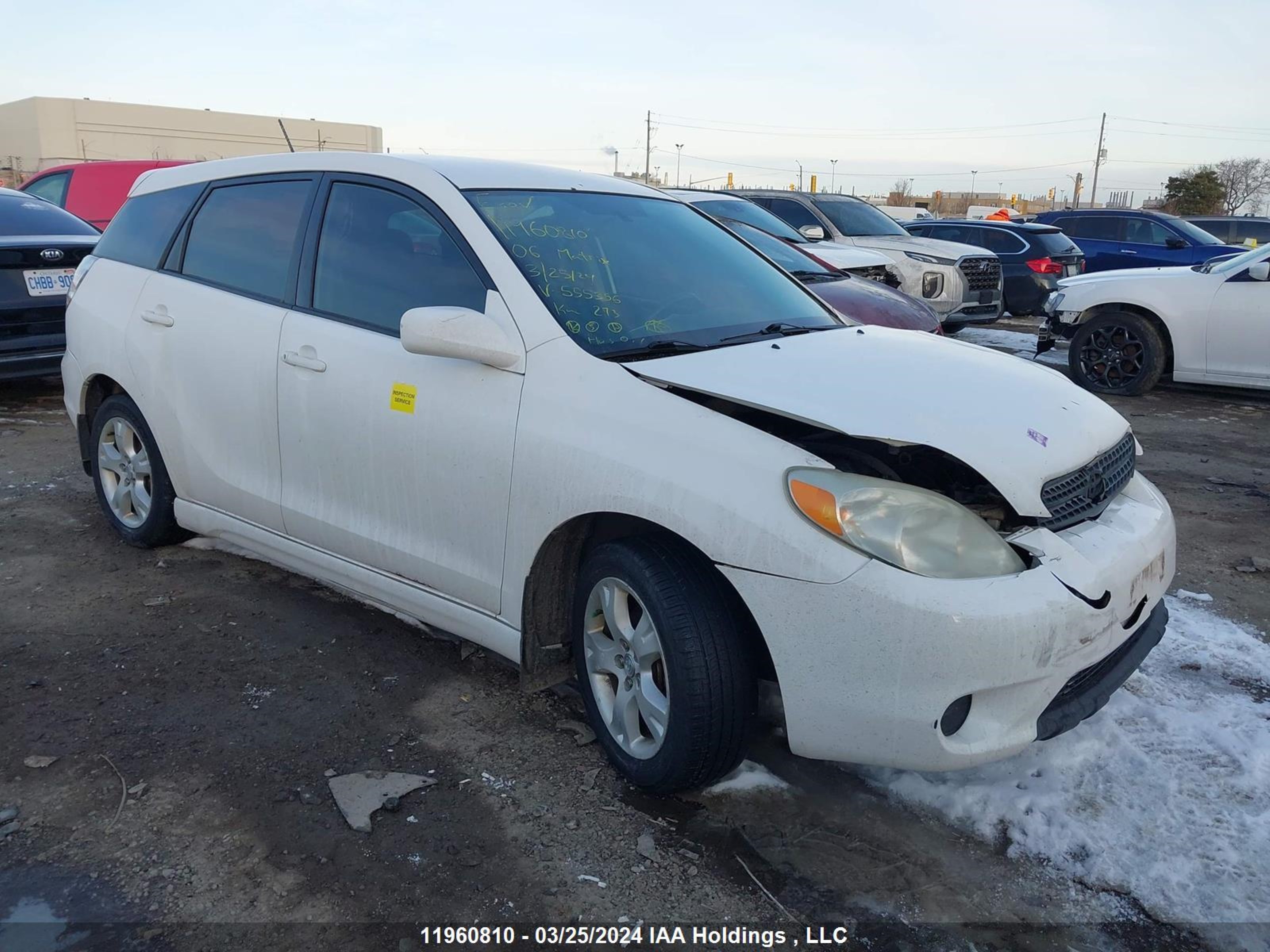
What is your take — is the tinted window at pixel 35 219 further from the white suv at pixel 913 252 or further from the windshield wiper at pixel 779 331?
the windshield wiper at pixel 779 331

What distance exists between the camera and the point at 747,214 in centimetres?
946

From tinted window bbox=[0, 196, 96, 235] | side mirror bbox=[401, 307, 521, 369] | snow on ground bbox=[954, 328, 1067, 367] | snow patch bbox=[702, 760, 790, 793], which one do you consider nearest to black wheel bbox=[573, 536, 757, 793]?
snow patch bbox=[702, 760, 790, 793]

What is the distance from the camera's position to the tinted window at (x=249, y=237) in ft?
12.5

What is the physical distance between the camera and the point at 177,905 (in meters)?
2.41

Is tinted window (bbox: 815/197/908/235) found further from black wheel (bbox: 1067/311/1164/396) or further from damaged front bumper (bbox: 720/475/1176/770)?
damaged front bumper (bbox: 720/475/1176/770)

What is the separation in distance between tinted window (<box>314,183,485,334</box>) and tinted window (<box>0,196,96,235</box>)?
5.15 metres

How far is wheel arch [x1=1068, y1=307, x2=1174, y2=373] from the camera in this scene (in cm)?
880

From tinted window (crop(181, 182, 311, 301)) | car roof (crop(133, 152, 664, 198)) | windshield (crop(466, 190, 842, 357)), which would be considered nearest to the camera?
windshield (crop(466, 190, 842, 357))

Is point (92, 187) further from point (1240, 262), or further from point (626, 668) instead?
point (1240, 262)

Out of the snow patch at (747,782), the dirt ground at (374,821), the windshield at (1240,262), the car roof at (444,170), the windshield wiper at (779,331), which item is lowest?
the dirt ground at (374,821)

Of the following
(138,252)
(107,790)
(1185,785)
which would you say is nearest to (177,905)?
(107,790)

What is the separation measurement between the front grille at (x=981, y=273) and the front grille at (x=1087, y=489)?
27.8 feet

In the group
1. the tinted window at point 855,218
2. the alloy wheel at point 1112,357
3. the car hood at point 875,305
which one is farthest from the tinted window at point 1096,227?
the car hood at point 875,305

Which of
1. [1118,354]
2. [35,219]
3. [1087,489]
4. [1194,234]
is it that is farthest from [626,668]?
[1194,234]
